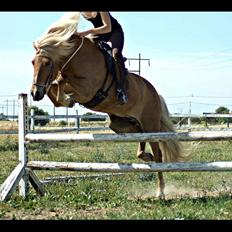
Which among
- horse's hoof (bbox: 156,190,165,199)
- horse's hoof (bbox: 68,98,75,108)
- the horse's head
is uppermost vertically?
the horse's head

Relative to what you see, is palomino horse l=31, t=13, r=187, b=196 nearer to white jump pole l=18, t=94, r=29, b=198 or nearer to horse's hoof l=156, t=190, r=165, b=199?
horse's hoof l=156, t=190, r=165, b=199

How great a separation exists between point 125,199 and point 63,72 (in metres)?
1.78

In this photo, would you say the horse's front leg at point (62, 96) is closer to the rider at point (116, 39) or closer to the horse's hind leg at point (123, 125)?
the rider at point (116, 39)

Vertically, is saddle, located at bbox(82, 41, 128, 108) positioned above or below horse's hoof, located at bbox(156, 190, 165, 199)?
above

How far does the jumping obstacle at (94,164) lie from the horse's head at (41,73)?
63cm

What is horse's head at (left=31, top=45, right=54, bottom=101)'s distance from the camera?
599 cm

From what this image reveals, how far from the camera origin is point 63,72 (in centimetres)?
629

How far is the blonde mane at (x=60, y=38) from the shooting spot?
6.15 meters

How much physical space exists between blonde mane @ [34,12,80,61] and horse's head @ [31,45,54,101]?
89 mm

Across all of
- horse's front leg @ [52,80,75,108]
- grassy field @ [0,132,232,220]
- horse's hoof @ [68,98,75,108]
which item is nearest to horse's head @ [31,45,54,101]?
horse's front leg @ [52,80,75,108]

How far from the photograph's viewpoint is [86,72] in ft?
20.9

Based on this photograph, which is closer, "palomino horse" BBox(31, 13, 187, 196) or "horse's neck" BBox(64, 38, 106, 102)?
"palomino horse" BBox(31, 13, 187, 196)

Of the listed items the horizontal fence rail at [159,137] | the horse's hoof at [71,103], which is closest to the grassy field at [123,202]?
the horizontal fence rail at [159,137]

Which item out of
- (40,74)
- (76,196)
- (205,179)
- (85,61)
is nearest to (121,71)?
(85,61)
